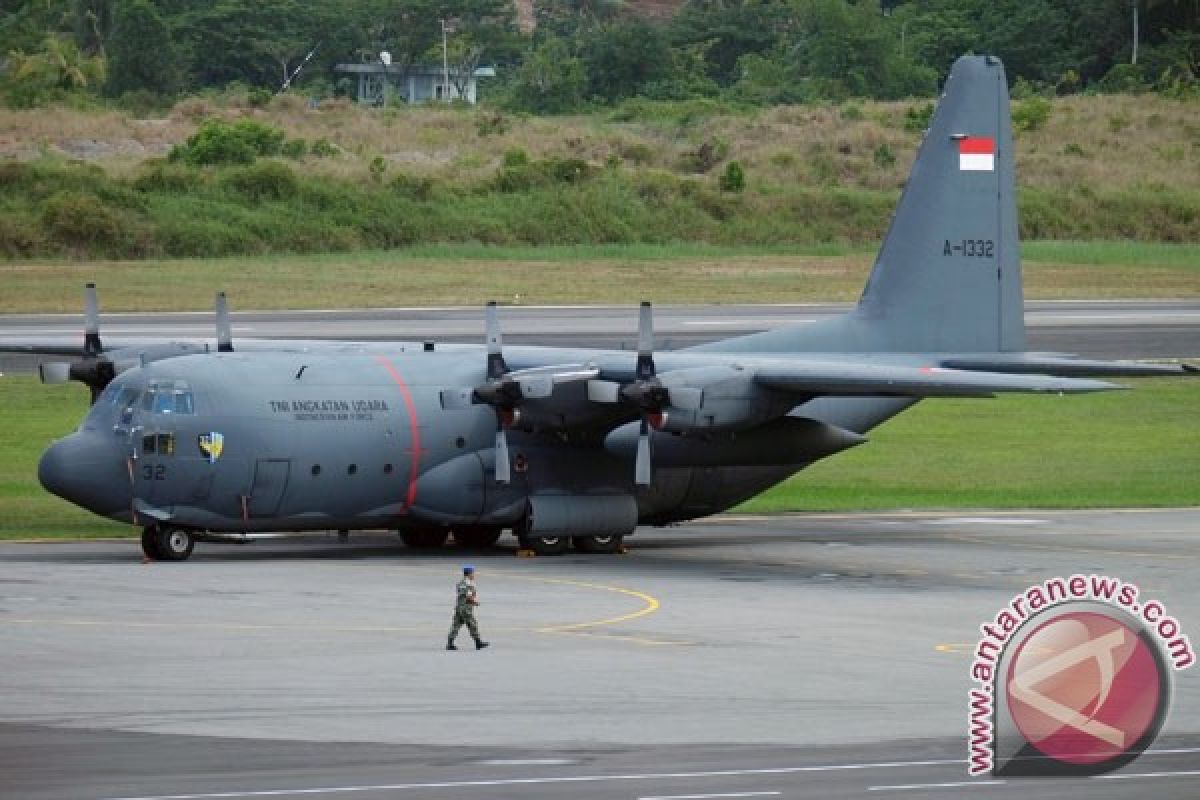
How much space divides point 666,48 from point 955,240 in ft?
333

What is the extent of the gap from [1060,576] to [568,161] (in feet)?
194

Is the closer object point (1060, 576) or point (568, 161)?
point (1060, 576)

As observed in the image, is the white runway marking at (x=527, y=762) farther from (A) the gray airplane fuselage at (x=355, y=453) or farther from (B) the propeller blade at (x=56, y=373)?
(B) the propeller blade at (x=56, y=373)

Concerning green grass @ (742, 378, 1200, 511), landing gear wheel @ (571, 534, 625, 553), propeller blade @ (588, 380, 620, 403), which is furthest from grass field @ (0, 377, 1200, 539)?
propeller blade @ (588, 380, 620, 403)

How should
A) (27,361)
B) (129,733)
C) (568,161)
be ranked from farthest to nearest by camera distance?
1. (568,161)
2. (27,361)
3. (129,733)

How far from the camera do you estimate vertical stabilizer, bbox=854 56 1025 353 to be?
1529 inches

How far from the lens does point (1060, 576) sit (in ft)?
107

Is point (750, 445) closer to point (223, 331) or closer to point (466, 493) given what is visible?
point (466, 493)

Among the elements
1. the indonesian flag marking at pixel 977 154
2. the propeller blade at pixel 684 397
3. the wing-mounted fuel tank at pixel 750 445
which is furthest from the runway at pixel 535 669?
the indonesian flag marking at pixel 977 154

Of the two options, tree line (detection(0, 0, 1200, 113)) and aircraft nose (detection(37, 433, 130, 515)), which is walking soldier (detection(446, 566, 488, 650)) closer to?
aircraft nose (detection(37, 433, 130, 515))

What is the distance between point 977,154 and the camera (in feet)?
128

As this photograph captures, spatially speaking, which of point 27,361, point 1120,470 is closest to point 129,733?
point 1120,470

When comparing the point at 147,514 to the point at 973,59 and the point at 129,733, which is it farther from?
the point at 973,59

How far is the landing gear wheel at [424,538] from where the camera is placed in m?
35.9
